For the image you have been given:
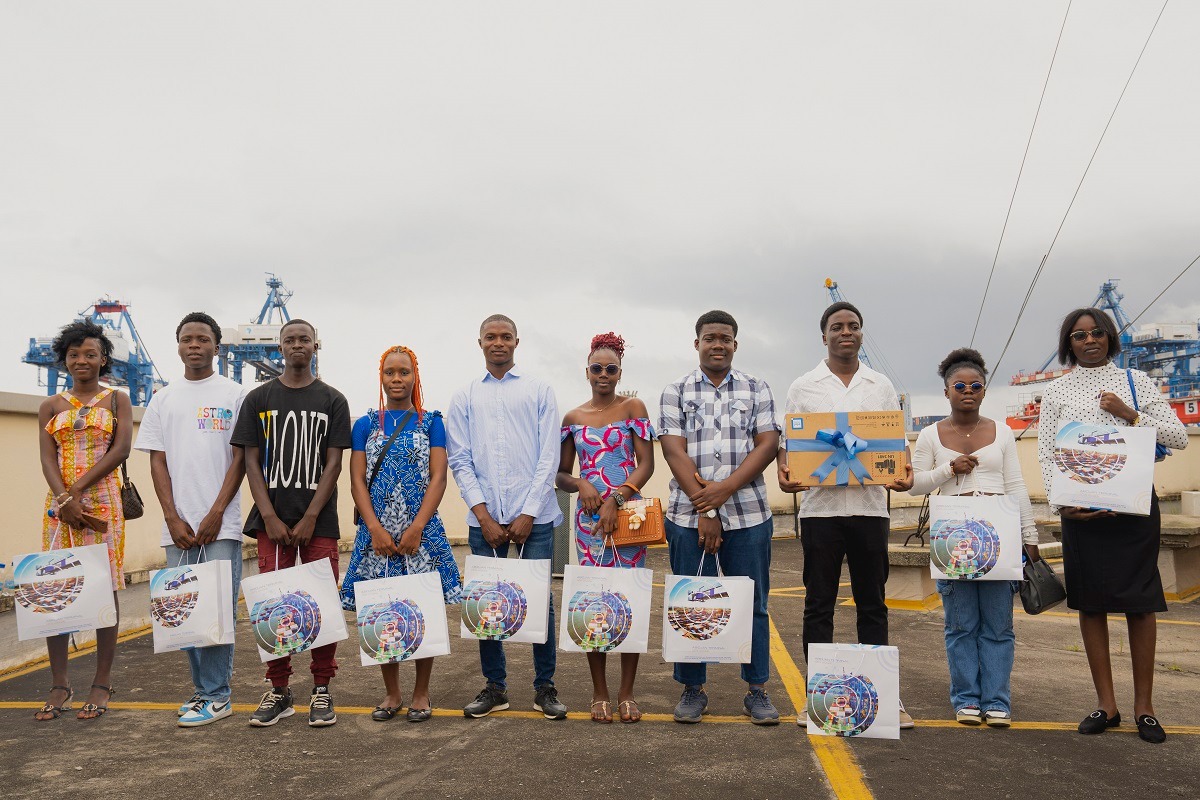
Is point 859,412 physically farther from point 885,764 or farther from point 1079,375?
point 885,764

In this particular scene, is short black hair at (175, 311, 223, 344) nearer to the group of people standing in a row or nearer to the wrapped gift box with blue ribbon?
the group of people standing in a row

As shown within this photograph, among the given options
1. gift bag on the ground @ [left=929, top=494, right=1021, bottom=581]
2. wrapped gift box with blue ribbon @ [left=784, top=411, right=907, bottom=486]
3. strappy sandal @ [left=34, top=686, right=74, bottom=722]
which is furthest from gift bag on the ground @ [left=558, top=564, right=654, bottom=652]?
strappy sandal @ [left=34, top=686, right=74, bottom=722]

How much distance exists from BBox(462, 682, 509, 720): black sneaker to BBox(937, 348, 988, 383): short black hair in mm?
2939

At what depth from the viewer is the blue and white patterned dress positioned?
441 cm

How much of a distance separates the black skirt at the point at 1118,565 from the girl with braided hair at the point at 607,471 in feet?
7.33

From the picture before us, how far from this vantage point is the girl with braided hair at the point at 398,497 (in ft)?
14.3

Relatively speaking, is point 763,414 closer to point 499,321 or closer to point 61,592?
point 499,321

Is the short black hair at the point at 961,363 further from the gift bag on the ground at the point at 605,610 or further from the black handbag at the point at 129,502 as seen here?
the black handbag at the point at 129,502

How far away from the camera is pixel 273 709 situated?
4.35 metres

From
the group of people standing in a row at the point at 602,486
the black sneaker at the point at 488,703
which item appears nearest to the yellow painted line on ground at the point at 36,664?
the group of people standing in a row at the point at 602,486

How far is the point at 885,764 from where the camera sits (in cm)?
369

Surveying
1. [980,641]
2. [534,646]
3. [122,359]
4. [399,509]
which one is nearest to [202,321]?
[399,509]

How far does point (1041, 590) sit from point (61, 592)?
5105 millimetres

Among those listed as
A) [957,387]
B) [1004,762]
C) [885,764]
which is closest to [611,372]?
[957,387]
